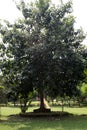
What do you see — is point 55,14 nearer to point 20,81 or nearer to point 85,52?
Answer: point 85,52

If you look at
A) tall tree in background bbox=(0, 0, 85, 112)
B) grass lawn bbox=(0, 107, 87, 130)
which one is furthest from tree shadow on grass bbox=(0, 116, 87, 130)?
tall tree in background bbox=(0, 0, 85, 112)

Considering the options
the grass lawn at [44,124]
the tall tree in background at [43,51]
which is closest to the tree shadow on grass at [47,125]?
the grass lawn at [44,124]

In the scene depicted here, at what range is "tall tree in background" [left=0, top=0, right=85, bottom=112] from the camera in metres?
25.8

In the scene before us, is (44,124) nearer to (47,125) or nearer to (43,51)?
(47,125)

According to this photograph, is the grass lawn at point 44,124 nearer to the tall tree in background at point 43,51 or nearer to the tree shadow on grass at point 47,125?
the tree shadow on grass at point 47,125

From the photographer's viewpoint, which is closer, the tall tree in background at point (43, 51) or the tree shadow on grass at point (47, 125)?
the tree shadow on grass at point (47, 125)

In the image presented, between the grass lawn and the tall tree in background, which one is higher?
the tall tree in background

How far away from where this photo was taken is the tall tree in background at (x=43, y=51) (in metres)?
25.8

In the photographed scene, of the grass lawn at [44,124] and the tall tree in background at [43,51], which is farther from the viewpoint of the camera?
the tall tree in background at [43,51]

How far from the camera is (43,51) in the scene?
2539 cm

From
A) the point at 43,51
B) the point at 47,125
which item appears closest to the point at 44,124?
the point at 47,125

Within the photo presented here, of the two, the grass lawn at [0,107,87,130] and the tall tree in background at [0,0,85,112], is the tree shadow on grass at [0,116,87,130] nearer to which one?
the grass lawn at [0,107,87,130]

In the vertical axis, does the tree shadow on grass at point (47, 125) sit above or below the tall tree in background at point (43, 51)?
below

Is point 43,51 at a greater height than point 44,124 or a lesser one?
greater
